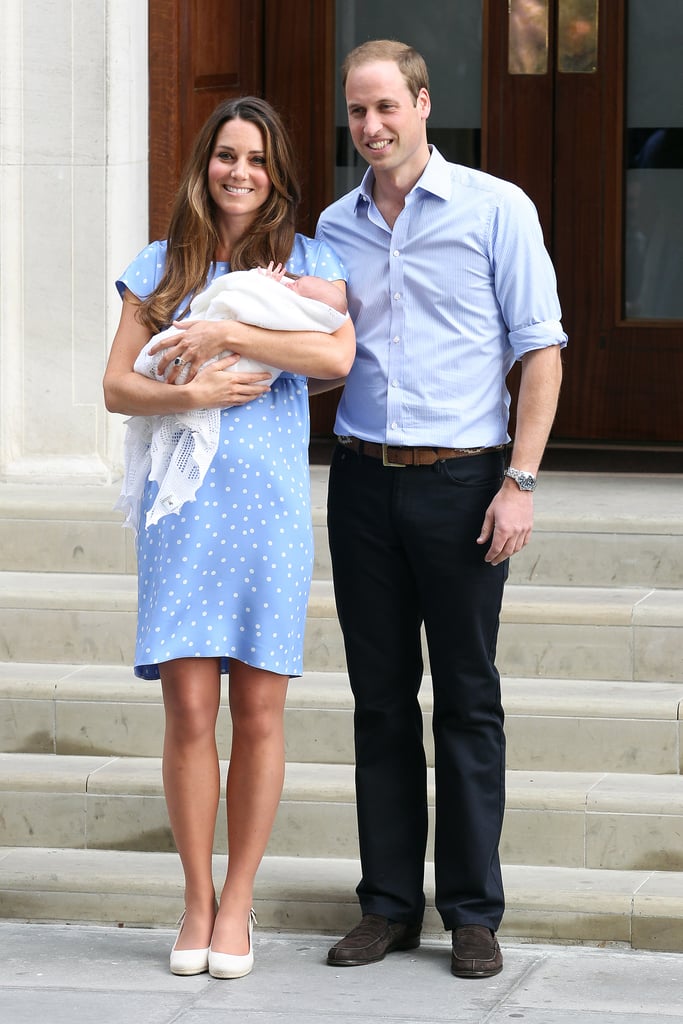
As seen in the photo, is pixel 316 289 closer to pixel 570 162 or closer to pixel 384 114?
pixel 384 114

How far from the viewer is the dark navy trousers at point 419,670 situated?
390 cm

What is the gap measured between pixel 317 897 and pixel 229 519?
1.08 m

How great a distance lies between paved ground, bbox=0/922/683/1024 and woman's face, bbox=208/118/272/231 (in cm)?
173

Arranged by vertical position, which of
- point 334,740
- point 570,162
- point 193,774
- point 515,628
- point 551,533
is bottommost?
point 334,740

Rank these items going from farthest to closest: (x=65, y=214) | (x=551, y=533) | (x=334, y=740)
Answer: (x=65, y=214) → (x=551, y=533) → (x=334, y=740)

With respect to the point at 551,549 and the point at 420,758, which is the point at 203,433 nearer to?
the point at 420,758

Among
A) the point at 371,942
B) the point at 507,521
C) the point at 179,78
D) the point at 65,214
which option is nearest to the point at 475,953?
the point at 371,942

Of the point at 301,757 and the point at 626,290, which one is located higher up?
the point at 626,290

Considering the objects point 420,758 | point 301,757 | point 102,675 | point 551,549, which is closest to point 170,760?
point 420,758

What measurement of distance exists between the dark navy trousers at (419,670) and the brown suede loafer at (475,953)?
0.03 meters

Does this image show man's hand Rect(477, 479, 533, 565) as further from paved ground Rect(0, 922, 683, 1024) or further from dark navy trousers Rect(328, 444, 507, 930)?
paved ground Rect(0, 922, 683, 1024)

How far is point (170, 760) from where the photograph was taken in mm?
3947

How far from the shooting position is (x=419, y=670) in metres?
4.12

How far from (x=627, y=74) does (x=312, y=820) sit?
382 cm
